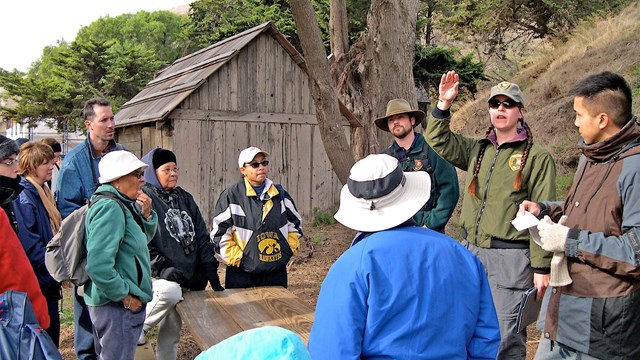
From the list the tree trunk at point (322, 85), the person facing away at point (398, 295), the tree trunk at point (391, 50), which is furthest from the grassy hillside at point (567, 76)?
the person facing away at point (398, 295)

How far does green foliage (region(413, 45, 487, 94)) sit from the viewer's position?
1670 cm

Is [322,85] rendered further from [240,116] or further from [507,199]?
[240,116]

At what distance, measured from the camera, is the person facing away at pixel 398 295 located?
1.89m

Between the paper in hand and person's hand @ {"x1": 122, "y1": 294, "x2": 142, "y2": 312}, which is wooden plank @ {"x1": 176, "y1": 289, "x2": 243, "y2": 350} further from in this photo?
the paper in hand

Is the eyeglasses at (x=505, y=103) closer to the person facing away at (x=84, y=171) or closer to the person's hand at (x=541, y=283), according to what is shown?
the person's hand at (x=541, y=283)

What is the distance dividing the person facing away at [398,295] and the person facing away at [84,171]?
9.96ft

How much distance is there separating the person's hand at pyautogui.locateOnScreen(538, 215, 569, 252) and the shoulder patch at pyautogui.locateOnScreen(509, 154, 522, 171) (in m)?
0.69

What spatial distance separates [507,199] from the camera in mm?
3365

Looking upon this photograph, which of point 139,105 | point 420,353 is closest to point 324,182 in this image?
point 139,105

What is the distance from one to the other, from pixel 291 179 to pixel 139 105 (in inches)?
153

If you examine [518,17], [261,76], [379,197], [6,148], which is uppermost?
[518,17]

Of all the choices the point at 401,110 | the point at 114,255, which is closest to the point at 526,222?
the point at 401,110

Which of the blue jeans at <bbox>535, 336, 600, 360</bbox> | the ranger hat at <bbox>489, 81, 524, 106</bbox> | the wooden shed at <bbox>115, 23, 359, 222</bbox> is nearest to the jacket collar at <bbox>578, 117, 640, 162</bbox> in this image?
the ranger hat at <bbox>489, 81, 524, 106</bbox>

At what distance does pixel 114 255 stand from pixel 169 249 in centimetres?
112
